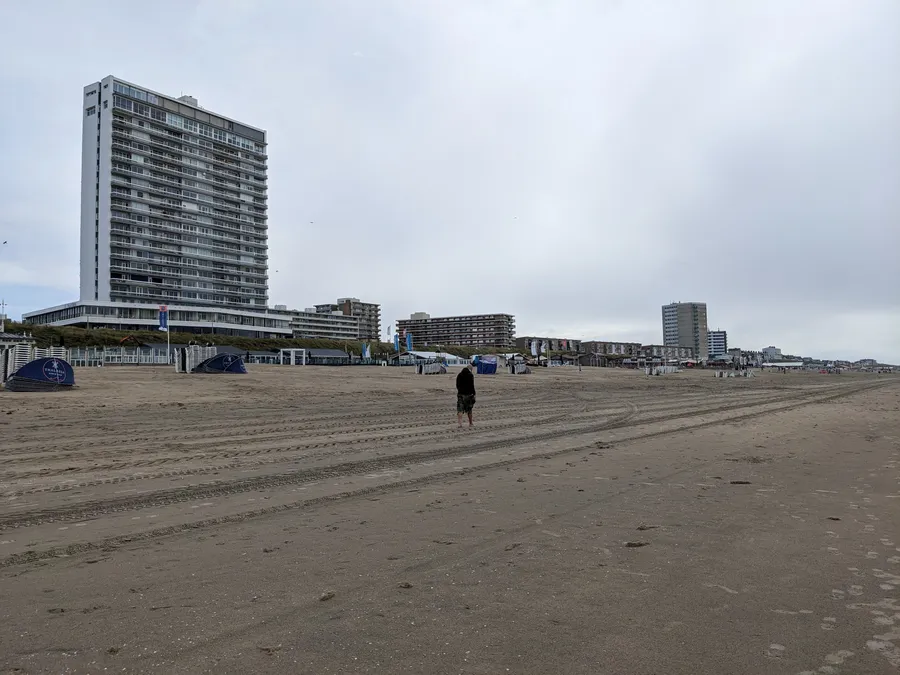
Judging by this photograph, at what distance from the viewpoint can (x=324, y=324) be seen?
186 m

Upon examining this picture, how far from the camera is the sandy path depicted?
3354 millimetres

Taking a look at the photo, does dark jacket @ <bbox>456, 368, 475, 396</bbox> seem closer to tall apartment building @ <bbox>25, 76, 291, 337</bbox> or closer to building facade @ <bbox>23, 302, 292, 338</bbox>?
building facade @ <bbox>23, 302, 292, 338</bbox>

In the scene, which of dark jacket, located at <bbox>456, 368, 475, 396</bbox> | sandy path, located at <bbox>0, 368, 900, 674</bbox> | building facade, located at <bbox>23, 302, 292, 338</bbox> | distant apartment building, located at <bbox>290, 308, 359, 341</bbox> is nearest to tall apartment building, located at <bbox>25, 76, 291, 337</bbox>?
building facade, located at <bbox>23, 302, 292, 338</bbox>

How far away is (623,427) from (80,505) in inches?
532

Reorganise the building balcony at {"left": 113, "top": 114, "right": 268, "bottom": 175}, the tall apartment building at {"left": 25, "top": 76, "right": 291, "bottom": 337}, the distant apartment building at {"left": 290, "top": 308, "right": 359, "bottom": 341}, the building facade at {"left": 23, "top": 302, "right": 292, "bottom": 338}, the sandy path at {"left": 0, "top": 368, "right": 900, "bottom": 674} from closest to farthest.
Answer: the sandy path at {"left": 0, "top": 368, "right": 900, "bottom": 674} → the building facade at {"left": 23, "top": 302, "right": 292, "bottom": 338} → the tall apartment building at {"left": 25, "top": 76, "right": 291, "bottom": 337} → the building balcony at {"left": 113, "top": 114, "right": 268, "bottom": 175} → the distant apartment building at {"left": 290, "top": 308, "right": 359, "bottom": 341}

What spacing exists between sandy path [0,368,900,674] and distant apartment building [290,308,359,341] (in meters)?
171

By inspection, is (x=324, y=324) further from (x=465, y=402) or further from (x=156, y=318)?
(x=465, y=402)

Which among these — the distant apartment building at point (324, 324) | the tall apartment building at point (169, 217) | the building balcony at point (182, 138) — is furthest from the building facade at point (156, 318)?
→ the distant apartment building at point (324, 324)

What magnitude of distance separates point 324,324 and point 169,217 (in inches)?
3228

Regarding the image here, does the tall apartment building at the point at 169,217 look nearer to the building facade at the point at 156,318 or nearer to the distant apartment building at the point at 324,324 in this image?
the building facade at the point at 156,318

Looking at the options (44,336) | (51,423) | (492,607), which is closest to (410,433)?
(51,423)

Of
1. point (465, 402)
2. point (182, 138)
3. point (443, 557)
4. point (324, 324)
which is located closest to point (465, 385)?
point (465, 402)

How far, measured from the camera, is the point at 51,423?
14.7m

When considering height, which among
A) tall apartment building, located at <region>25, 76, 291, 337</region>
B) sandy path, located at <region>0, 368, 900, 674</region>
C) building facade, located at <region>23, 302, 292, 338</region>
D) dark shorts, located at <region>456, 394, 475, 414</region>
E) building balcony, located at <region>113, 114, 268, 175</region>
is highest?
building balcony, located at <region>113, 114, 268, 175</region>
